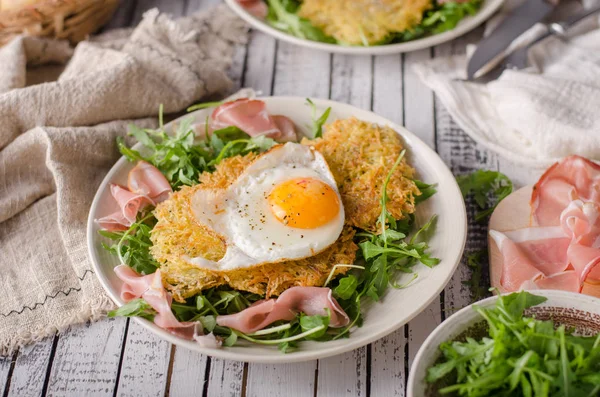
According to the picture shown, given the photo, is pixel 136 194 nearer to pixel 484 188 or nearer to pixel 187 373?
pixel 187 373

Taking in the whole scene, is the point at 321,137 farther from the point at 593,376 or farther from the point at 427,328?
the point at 593,376

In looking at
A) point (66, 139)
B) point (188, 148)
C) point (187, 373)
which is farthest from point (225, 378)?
point (66, 139)

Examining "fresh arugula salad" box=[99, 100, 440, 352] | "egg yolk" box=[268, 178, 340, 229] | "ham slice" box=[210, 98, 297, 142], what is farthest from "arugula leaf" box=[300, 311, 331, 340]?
"ham slice" box=[210, 98, 297, 142]

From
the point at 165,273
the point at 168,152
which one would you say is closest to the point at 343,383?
the point at 165,273

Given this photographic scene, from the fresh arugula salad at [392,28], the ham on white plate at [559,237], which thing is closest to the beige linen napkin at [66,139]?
the fresh arugula salad at [392,28]

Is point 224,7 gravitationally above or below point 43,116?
above

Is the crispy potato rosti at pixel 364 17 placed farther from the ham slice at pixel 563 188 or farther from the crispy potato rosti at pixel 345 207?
the ham slice at pixel 563 188

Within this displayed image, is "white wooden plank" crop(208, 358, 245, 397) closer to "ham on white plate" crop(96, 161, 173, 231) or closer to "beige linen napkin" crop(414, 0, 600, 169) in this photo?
"ham on white plate" crop(96, 161, 173, 231)
